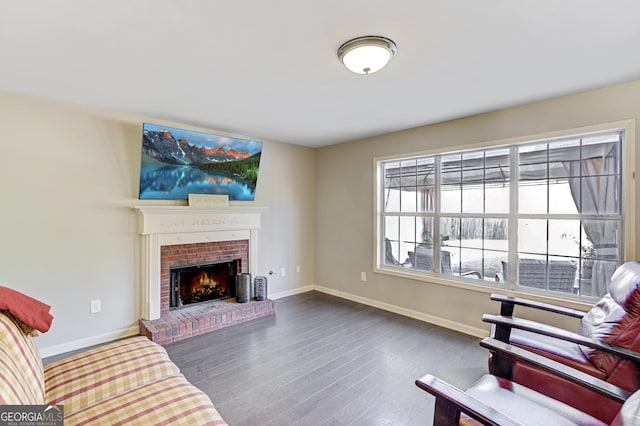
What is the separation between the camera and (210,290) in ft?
13.2

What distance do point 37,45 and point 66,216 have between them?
1.62 m

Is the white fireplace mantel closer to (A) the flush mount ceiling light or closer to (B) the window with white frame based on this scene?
(B) the window with white frame

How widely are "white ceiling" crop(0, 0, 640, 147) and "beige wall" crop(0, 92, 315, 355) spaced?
0.27 m

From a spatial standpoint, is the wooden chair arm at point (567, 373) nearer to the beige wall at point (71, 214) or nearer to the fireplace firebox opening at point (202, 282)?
the fireplace firebox opening at point (202, 282)

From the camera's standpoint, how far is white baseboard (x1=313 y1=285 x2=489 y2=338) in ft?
10.7

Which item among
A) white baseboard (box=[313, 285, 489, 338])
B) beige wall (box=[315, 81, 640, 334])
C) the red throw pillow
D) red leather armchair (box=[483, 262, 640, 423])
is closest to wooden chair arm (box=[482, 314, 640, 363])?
red leather armchair (box=[483, 262, 640, 423])

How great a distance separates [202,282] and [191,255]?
498 mm

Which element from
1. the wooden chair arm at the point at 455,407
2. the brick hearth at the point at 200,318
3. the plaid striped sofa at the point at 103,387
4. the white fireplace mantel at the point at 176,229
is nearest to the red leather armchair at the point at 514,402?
the wooden chair arm at the point at 455,407

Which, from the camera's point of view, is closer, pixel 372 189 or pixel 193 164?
pixel 193 164

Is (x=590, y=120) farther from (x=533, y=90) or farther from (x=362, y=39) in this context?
(x=362, y=39)

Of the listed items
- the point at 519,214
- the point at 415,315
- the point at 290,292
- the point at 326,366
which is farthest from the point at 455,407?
the point at 290,292

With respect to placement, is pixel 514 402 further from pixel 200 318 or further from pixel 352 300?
pixel 352 300

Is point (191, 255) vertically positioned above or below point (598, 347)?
above

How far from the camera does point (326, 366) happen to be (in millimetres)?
2615
